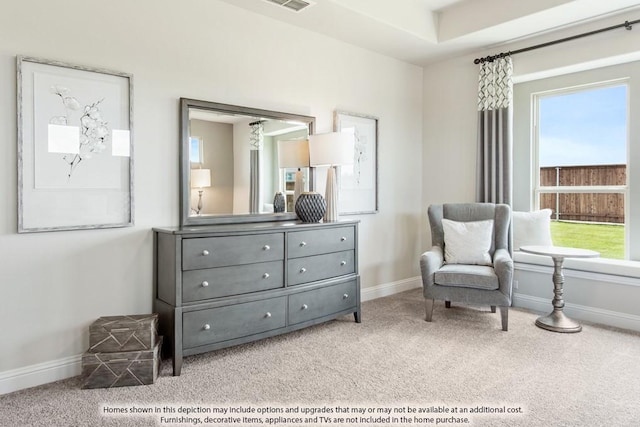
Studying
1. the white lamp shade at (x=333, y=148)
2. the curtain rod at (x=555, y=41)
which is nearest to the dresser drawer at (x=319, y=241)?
the white lamp shade at (x=333, y=148)

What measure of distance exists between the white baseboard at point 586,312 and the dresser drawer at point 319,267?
183cm

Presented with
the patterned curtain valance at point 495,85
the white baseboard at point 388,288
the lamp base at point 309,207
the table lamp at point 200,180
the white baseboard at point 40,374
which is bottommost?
the white baseboard at point 40,374

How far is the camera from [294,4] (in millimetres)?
3178

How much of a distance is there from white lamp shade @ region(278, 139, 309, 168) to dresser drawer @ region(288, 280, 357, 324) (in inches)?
44.8

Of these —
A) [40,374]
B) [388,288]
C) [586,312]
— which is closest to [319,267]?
[388,288]

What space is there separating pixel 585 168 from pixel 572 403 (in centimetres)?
255

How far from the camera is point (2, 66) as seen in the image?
2.29 metres

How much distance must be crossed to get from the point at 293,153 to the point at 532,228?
249 cm

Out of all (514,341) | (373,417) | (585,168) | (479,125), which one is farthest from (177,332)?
(585,168)

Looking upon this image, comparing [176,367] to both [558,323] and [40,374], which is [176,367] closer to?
[40,374]

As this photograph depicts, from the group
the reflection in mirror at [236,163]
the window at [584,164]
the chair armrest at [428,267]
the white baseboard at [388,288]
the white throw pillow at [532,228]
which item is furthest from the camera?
the white baseboard at [388,288]

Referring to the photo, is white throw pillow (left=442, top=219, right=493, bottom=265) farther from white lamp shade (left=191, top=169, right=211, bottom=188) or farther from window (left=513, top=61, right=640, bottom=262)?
white lamp shade (left=191, top=169, right=211, bottom=188)

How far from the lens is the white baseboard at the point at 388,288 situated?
4.32 m

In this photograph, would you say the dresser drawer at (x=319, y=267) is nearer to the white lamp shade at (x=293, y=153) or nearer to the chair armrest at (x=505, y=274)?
the white lamp shade at (x=293, y=153)
